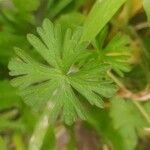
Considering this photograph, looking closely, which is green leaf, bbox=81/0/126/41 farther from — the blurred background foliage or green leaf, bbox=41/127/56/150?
Result: green leaf, bbox=41/127/56/150

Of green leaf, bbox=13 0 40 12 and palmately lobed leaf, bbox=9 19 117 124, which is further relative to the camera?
green leaf, bbox=13 0 40 12

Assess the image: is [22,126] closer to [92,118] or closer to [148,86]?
[92,118]

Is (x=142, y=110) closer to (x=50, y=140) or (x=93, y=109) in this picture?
(x=93, y=109)

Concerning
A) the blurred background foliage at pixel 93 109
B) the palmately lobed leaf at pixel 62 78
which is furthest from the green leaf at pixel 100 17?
the blurred background foliage at pixel 93 109

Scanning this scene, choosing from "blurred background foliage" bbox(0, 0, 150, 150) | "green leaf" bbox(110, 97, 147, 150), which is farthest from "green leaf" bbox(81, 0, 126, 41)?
"green leaf" bbox(110, 97, 147, 150)

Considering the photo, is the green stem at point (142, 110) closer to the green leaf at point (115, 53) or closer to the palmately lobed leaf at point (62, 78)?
the green leaf at point (115, 53)

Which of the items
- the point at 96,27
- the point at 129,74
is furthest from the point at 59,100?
the point at 129,74

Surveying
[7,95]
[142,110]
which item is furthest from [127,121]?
[7,95]
